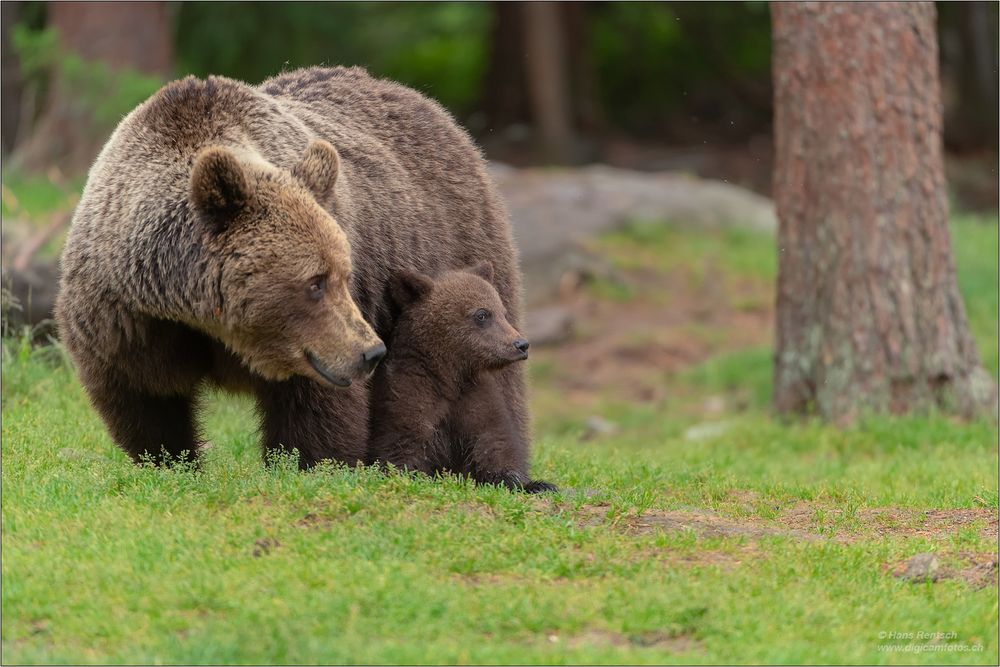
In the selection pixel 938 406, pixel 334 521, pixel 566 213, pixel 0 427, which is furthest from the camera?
pixel 566 213

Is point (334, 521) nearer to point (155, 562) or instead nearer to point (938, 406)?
point (155, 562)

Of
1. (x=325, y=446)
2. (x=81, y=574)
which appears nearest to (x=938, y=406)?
(x=325, y=446)

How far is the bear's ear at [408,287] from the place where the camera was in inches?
275

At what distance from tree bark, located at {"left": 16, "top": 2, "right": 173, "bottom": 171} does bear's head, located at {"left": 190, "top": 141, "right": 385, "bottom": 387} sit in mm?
11938

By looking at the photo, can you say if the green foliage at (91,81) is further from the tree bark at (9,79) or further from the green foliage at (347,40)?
the tree bark at (9,79)

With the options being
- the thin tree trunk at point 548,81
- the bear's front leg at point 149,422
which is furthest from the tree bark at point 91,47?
the bear's front leg at point 149,422

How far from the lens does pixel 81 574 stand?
5199mm

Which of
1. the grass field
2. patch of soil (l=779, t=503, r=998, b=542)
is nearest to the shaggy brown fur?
the grass field

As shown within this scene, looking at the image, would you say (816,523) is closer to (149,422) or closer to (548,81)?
(149,422)

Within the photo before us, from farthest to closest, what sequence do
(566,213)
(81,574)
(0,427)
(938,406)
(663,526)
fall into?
(566,213), (938,406), (0,427), (663,526), (81,574)

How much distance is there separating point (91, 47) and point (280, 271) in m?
13.5

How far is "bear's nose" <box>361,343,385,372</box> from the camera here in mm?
5957

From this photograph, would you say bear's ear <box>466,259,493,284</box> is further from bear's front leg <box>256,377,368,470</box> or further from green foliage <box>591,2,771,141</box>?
green foliage <box>591,2,771,141</box>

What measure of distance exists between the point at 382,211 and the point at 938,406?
5.74 metres
